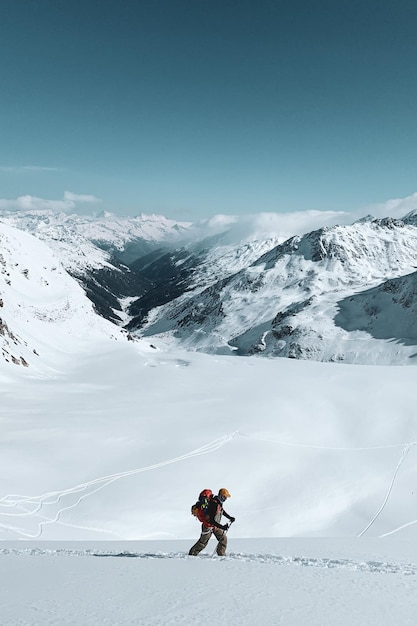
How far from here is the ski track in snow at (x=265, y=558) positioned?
9.95 m

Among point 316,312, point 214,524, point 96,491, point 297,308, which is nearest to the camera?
point 214,524

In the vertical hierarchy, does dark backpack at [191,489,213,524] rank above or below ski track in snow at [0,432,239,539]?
above

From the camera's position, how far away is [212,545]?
14367mm

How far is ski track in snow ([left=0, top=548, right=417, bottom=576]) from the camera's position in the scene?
392 inches

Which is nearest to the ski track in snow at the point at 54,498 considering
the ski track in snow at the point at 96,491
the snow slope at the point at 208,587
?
→ the ski track in snow at the point at 96,491

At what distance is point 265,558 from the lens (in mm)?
11172

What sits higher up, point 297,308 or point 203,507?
point 297,308

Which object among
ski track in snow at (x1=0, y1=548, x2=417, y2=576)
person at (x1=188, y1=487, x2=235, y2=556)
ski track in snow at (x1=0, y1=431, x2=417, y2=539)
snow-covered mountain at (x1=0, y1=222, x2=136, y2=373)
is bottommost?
ski track in snow at (x1=0, y1=431, x2=417, y2=539)

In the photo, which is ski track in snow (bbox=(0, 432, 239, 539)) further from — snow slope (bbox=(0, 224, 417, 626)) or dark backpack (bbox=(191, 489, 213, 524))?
dark backpack (bbox=(191, 489, 213, 524))

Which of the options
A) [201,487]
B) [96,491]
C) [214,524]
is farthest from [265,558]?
[96,491]

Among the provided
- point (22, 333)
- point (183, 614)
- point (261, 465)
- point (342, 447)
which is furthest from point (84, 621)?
point (22, 333)

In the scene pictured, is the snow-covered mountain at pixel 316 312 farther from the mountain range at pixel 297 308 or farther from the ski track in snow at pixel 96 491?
the ski track in snow at pixel 96 491

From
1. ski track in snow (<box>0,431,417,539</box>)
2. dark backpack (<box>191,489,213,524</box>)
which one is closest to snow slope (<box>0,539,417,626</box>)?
dark backpack (<box>191,489,213,524</box>)

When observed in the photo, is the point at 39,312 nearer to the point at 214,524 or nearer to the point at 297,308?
the point at 214,524
